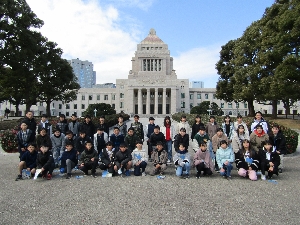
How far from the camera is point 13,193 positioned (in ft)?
21.0

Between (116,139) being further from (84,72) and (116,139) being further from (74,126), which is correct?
(84,72)

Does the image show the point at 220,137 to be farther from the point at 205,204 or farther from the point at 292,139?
the point at 292,139

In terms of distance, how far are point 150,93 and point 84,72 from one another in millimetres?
96019

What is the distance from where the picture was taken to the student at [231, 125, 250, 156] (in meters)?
8.84

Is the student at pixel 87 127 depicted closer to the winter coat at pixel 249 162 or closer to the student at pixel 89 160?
the student at pixel 89 160

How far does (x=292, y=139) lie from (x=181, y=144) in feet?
21.3

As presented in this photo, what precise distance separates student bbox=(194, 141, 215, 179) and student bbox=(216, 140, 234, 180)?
0.27 m

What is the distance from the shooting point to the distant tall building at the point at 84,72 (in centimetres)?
→ 15462

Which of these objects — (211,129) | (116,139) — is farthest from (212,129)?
(116,139)

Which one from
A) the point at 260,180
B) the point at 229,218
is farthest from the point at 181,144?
the point at 229,218

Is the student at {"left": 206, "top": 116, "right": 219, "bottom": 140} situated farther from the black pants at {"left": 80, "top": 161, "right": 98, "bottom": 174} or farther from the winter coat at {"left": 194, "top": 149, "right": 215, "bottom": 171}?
the black pants at {"left": 80, "top": 161, "right": 98, "bottom": 174}

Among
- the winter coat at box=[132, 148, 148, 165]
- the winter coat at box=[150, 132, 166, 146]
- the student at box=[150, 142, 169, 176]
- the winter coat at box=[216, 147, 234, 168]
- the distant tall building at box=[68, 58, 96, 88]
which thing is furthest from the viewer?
the distant tall building at box=[68, 58, 96, 88]

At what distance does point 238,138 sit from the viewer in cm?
903

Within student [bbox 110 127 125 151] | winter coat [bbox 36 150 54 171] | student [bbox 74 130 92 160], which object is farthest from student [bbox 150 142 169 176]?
winter coat [bbox 36 150 54 171]
